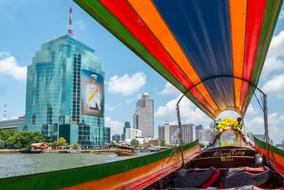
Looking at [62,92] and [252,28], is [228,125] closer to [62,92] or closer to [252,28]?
[252,28]

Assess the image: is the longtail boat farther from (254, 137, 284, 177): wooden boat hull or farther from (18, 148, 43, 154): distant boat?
(18, 148, 43, 154): distant boat

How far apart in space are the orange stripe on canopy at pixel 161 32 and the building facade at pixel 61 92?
4046 inches

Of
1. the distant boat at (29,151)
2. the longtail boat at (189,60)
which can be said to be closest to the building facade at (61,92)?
the distant boat at (29,151)

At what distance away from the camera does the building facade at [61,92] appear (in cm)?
10575

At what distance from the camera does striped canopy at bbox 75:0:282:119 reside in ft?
11.4

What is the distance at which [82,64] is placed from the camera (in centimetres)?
11238

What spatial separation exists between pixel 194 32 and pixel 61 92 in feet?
346

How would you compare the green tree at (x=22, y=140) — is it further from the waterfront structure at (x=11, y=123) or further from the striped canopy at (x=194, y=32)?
the striped canopy at (x=194, y=32)

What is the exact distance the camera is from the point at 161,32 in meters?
4.24

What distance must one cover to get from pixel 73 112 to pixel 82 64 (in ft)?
55.8

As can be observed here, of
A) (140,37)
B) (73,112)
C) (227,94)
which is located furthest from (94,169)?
(73,112)

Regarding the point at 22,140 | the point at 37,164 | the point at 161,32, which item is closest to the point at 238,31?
the point at 161,32

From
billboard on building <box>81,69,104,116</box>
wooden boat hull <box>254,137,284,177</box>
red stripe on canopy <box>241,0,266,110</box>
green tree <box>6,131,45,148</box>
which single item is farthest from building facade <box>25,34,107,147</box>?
red stripe on canopy <box>241,0,266,110</box>

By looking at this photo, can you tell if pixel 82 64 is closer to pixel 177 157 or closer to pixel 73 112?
pixel 73 112
